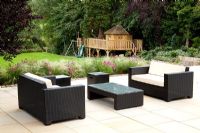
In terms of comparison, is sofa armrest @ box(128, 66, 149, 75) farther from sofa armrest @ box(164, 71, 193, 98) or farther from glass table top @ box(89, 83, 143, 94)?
sofa armrest @ box(164, 71, 193, 98)

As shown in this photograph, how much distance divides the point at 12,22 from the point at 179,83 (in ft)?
12.5

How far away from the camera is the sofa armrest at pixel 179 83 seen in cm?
728

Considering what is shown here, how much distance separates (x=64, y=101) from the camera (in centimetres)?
580

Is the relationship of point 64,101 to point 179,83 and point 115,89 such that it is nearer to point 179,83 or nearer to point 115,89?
point 115,89

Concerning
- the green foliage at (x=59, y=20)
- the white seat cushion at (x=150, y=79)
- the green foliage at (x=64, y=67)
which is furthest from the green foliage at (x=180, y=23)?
the white seat cushion at (x=150, y=79)

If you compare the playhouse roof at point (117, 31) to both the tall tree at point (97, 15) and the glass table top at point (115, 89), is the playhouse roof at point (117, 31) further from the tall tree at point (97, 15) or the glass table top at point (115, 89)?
the glass table top at point (115, 89)

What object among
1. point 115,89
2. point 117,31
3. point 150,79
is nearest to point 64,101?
point 115,89

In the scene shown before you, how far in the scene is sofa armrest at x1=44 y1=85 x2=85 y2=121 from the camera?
5.69 m

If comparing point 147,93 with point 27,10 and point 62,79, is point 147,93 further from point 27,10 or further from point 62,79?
point 27,10

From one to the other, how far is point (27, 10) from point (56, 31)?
25.1 m

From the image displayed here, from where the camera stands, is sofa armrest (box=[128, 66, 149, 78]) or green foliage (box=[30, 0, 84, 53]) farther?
green foliage (box=[30, 0, 84, 53])

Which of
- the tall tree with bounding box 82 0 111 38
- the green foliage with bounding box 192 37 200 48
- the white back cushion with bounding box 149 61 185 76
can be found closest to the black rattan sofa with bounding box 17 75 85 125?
the white back cushion with bounding box 149 61 185 76

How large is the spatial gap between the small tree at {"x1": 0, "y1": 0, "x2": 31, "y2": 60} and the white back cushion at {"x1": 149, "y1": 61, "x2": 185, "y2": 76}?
3.34 m

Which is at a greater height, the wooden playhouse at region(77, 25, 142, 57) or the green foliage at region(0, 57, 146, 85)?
the wooden playhouse at region(77, 25, 142, 57)
